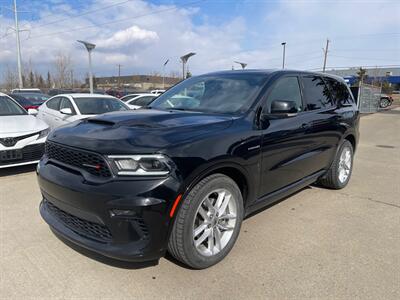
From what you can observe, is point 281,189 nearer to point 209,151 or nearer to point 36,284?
point 209,151

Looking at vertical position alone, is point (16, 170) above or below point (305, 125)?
below

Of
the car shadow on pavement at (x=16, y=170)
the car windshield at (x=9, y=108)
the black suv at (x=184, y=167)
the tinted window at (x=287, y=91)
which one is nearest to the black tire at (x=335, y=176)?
the black suv at (x=184, y=167)

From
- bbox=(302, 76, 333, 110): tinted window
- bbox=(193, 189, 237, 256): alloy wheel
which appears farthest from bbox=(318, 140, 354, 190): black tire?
bbox=(193, 189, 237, 256): alloy wheel

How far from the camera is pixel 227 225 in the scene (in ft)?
9.90

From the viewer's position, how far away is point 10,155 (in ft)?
18.1

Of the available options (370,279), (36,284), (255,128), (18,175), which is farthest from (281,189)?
(18,175)

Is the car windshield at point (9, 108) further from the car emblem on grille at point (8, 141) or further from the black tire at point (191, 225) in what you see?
the black tire at point (191, 225)

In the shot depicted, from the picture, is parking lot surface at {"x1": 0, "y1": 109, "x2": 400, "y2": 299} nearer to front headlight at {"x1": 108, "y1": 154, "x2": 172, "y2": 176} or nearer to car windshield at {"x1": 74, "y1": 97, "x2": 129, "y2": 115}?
front headlight at {"x1": 108, "y1": 154, "x2": 172, "y2": 176}

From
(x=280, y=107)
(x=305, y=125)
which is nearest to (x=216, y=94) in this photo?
(x=280, y=107)

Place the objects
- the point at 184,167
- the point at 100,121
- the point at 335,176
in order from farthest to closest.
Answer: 1. the point at 335,176
2. the point at 100,121
3. the point at 184,167

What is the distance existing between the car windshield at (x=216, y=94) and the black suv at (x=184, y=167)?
2 cm

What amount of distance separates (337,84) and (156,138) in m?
3.76

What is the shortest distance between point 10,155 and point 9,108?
1857 mm

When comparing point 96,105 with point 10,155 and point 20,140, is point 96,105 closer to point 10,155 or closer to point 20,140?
point 20,140
